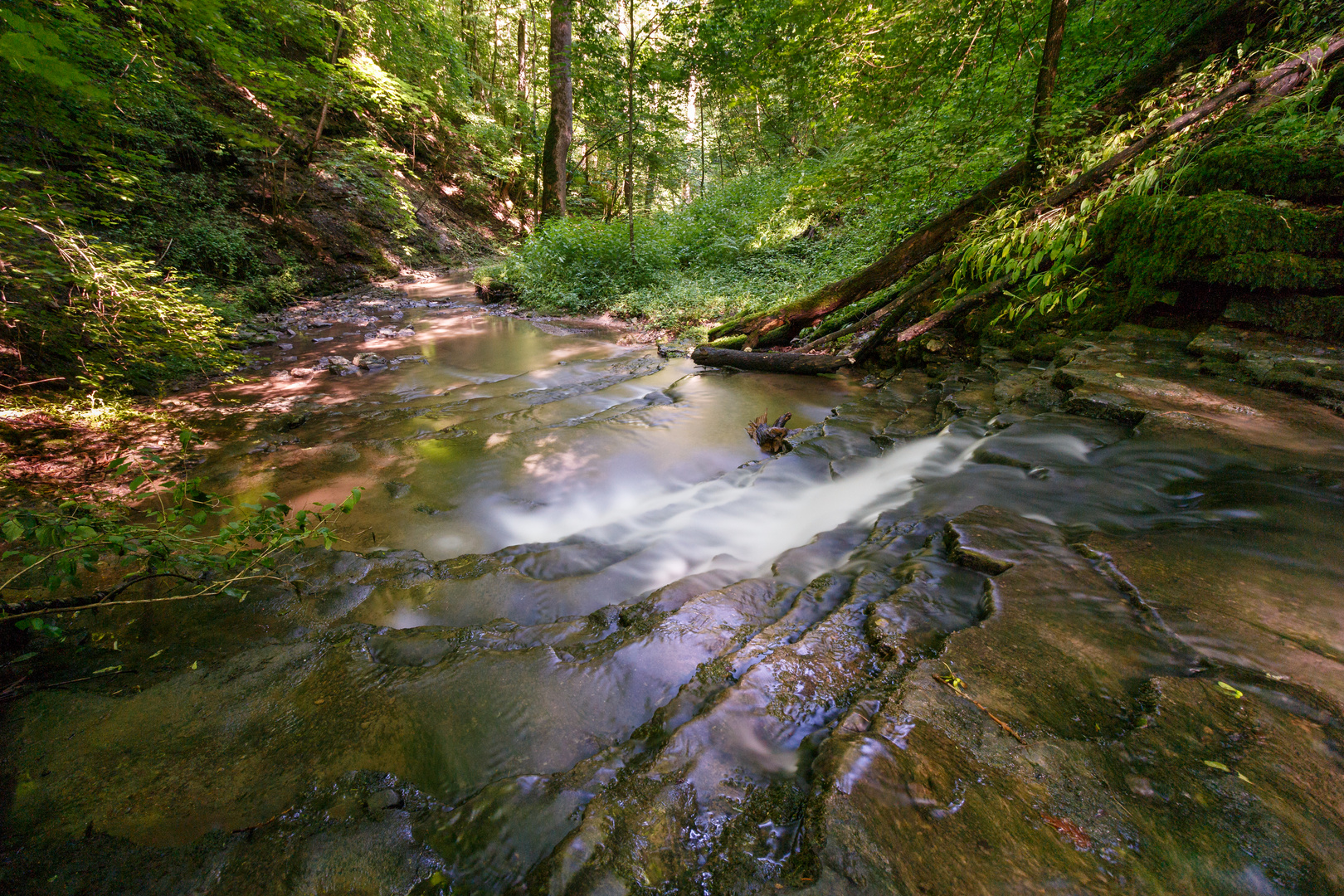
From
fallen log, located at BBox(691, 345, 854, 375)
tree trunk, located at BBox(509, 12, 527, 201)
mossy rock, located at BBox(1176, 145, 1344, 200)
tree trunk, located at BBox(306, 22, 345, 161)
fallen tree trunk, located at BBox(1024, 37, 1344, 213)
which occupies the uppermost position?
tree trunk, located at BBox(509, 12, 527, 201)

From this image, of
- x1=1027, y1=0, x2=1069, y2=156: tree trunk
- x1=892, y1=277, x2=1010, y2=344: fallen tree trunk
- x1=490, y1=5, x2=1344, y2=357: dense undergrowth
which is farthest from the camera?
x1=892, y1=277, x2=1010, y2=344: fallen tree trunk

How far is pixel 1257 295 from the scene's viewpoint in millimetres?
3377

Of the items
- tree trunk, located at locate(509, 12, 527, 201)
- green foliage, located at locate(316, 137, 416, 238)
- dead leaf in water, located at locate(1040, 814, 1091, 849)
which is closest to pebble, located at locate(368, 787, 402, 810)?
dead leaf in water, located at locate(1040, 814, 1091, 849)

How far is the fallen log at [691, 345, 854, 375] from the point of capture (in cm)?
621

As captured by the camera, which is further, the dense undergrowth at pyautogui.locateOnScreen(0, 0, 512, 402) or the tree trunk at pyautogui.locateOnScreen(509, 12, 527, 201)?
the tree trunk at pyautogui.locateOnScreen(509, 12, 527, 201)

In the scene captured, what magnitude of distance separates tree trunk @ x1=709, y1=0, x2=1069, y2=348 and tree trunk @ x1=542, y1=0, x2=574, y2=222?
9784 millimetres

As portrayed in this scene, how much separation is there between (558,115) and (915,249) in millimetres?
11984

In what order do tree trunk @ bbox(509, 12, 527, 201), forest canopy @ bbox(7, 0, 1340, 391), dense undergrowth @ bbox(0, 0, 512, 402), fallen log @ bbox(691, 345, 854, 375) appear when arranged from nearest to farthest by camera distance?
dense undergrowth @ bbox(0, 0, 512, 402) < forest canopy @ bbox(7, 0, 1340, 391) < fallen log @ bbox(691, 345, 854, 375) < tree trunk @ bbox(509, 12, 527, 201)

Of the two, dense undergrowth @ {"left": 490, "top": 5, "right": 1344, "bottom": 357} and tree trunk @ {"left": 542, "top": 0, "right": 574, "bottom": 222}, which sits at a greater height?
tree trunk @ {"left": 542, "top": 0, "right": 574, "bottom": 222}

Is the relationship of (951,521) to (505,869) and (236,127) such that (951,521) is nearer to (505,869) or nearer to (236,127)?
(505,869)

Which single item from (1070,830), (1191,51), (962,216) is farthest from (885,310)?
(1070,830)

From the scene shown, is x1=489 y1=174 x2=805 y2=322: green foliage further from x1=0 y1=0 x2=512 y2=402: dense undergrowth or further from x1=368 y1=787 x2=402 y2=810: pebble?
x1=368 y1=787 x2=402 y2=810: pebble

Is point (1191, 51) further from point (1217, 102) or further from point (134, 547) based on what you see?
point (134, 547)

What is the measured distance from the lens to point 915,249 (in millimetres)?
6363
